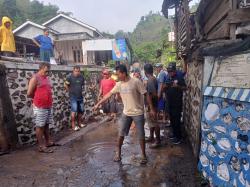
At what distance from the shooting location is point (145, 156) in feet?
18.8

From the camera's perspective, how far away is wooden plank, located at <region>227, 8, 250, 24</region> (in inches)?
215

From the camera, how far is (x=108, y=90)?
34.0ft

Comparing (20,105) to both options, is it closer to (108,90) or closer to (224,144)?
(108,90)

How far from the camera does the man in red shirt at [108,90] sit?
408 inches

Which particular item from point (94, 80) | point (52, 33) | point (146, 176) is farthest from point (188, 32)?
point (52, 33)

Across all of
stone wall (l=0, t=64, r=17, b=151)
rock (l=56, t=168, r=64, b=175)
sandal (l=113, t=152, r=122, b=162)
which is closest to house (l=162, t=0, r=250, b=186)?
sandal (l=113, t=152, r=122, b=162)

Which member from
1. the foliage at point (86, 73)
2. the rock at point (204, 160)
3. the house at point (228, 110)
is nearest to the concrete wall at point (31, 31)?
the foliage at point (86, 73)

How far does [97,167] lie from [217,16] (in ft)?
13.6

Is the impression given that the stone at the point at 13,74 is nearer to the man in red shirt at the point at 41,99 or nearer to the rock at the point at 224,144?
the man in red shirt at the point at 41,99

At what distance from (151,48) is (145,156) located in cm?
4597

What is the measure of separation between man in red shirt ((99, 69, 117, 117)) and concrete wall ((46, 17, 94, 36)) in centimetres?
2341

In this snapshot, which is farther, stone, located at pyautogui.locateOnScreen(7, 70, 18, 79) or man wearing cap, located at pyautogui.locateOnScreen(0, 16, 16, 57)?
man wearing cap, located at pyautogui.locateOnScreen(0, 16, 16, 57)

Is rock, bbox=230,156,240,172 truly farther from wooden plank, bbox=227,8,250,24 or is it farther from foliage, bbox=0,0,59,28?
foliage, bbox=0,0,59,28

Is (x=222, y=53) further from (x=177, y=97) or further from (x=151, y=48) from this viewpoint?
(x=151, y=48)
